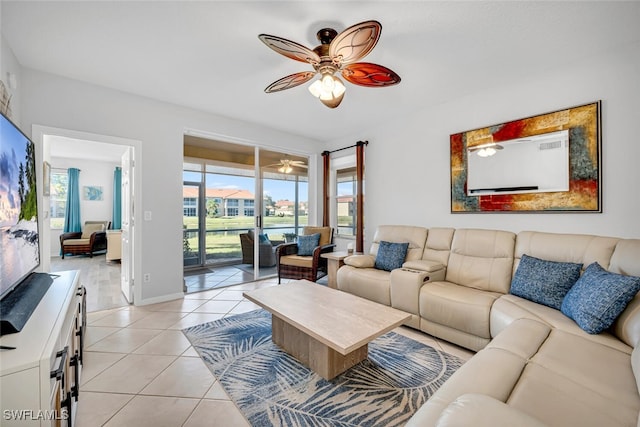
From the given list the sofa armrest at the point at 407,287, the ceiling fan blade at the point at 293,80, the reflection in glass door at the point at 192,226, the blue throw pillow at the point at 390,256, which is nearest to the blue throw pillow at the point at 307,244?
the blue throw pillow at the point at 390,256

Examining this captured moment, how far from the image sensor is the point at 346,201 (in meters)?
4.93

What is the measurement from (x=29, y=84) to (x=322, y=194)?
405 cm

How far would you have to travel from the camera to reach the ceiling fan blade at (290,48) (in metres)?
1.63

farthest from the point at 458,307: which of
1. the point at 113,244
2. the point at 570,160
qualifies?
the point at 113,244

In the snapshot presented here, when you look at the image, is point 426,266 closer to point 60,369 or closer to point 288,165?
point 60,369

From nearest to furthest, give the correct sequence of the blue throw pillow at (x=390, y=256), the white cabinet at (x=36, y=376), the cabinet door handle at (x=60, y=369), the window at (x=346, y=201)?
the white cabinet at (x=36, y=376)
the cabinet door handle at (x=60, y=369)
the blue throw pillow at (x=390, y=256)
the window at (x=346, y=201)

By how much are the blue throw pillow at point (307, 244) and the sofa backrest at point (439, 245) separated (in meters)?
1.75

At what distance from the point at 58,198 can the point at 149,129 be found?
224 inches

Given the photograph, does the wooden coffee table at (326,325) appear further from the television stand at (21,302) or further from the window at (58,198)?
the window at (58,198)

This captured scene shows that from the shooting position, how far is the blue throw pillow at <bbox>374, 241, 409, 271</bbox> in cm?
319

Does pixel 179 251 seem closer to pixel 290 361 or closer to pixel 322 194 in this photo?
pixel 290 361

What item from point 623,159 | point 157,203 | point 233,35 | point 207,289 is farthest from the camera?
point 207,289

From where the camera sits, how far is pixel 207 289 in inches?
154

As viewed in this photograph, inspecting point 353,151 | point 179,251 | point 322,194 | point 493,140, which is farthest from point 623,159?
point 179,251
